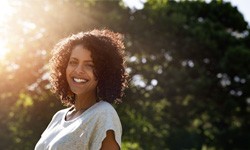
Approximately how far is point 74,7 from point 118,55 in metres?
17.6

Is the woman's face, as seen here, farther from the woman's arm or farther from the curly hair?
the woman's arm

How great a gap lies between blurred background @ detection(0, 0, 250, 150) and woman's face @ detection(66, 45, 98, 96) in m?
15.3

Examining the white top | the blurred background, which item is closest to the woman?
the white top

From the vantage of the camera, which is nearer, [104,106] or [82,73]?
[104,106]

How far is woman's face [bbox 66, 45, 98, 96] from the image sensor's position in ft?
9.04

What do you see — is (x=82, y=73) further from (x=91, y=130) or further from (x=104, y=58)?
(x=91, y=130)

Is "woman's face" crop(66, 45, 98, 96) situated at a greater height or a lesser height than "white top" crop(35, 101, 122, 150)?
greater

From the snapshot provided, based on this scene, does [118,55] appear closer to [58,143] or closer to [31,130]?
[58,143]

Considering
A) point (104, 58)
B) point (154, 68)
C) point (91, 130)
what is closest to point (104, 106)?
point (91, 130)

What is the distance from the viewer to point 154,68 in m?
25.9

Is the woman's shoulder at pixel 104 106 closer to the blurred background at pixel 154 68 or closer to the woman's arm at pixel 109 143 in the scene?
the woman's arm at pixel 109 143

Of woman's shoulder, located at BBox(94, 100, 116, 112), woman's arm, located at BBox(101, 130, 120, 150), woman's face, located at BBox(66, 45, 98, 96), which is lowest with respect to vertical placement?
woman's arm, located at BBox(101, 130, 120, 150)

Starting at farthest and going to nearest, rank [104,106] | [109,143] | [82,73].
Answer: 1. [82,73]
2. [104,106]
3. [109,143]

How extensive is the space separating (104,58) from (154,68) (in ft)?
75.9
